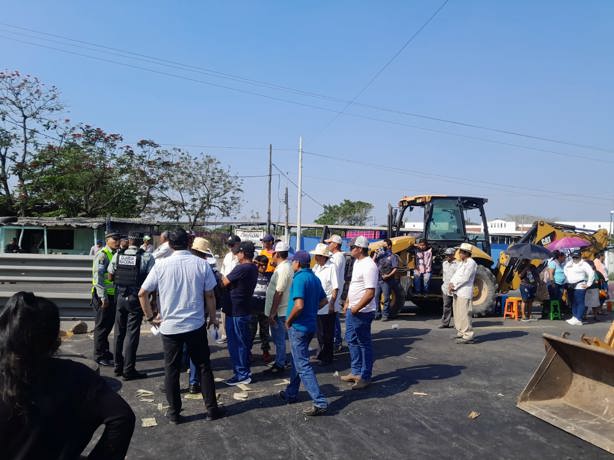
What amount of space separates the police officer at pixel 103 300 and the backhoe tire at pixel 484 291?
25.9 ft

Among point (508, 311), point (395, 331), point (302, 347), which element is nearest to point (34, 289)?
point (302, 347)

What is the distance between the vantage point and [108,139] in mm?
25703

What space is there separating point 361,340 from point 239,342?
4.91 feet

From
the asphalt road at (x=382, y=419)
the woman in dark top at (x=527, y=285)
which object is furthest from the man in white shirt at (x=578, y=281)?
the asphalt road at (x=382, y=419)

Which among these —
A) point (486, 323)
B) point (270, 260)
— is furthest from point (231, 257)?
point (486, 323)

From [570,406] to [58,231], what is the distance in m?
24.2

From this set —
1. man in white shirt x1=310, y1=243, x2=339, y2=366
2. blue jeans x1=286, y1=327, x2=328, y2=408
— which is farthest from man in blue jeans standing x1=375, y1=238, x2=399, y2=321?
blue jeans x1=286, y1=327, x2=328, y2=408

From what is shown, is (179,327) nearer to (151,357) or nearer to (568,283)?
(151,357)

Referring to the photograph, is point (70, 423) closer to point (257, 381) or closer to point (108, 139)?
point (257, 381)

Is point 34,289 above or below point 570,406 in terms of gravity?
above

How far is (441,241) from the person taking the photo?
11328 mm

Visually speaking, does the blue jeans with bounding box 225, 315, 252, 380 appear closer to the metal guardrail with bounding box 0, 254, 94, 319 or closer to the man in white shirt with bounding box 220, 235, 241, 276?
the man in white shirt with bounding box 220, 235, 241, 276

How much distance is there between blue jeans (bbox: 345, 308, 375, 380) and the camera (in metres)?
5.64

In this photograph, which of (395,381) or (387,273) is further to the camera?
(387,273)
